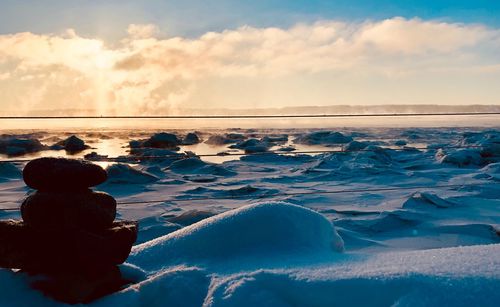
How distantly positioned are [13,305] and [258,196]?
4.22 m

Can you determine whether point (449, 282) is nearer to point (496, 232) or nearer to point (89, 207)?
point (89, 207)

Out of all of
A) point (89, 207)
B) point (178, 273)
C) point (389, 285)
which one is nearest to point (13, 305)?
point (89, 207)

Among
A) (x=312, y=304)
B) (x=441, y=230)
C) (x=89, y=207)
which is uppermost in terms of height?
(x=89, y=207)

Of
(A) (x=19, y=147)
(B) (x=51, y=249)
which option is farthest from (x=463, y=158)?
(A) (x=19, y=147)

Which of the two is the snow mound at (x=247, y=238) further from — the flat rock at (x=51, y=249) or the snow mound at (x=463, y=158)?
the snow mound at (x=463, y=158)

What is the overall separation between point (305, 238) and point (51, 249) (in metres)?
1.27

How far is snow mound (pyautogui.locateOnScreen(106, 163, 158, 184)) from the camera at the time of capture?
717cm

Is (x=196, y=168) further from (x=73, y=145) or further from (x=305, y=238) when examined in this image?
(x=305, y=238)

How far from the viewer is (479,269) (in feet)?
6.61

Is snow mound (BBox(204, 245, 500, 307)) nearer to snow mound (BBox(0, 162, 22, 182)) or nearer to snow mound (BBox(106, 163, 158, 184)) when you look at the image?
snow mound (BBox(106, 163, 158, 184))

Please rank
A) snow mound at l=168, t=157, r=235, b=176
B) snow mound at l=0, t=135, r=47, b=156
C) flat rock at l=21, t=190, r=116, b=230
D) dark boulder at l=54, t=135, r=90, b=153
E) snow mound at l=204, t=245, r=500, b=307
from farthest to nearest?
dark boulder at l=54, t=135, r=90, b=153
snow mound at l=0, t=135, r=47, b=156
snow mound at l=168, t=157, r=235, b=176
flat rock at l=21, t=190, r=116, b=230
snow mound at l=204, t=245, r=500, b=307

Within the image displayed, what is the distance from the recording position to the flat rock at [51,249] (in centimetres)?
223

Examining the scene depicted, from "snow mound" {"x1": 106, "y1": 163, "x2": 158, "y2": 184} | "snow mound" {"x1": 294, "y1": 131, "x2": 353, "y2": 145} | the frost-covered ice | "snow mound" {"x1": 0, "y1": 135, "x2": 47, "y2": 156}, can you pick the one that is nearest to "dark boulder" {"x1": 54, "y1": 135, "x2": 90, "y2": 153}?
"snow mound" {"x1": 0, "y1": 135, "x2": 47, "y2": 156}

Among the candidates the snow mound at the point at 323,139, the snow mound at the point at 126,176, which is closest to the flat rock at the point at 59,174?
the snow mound at the point at 126,176
